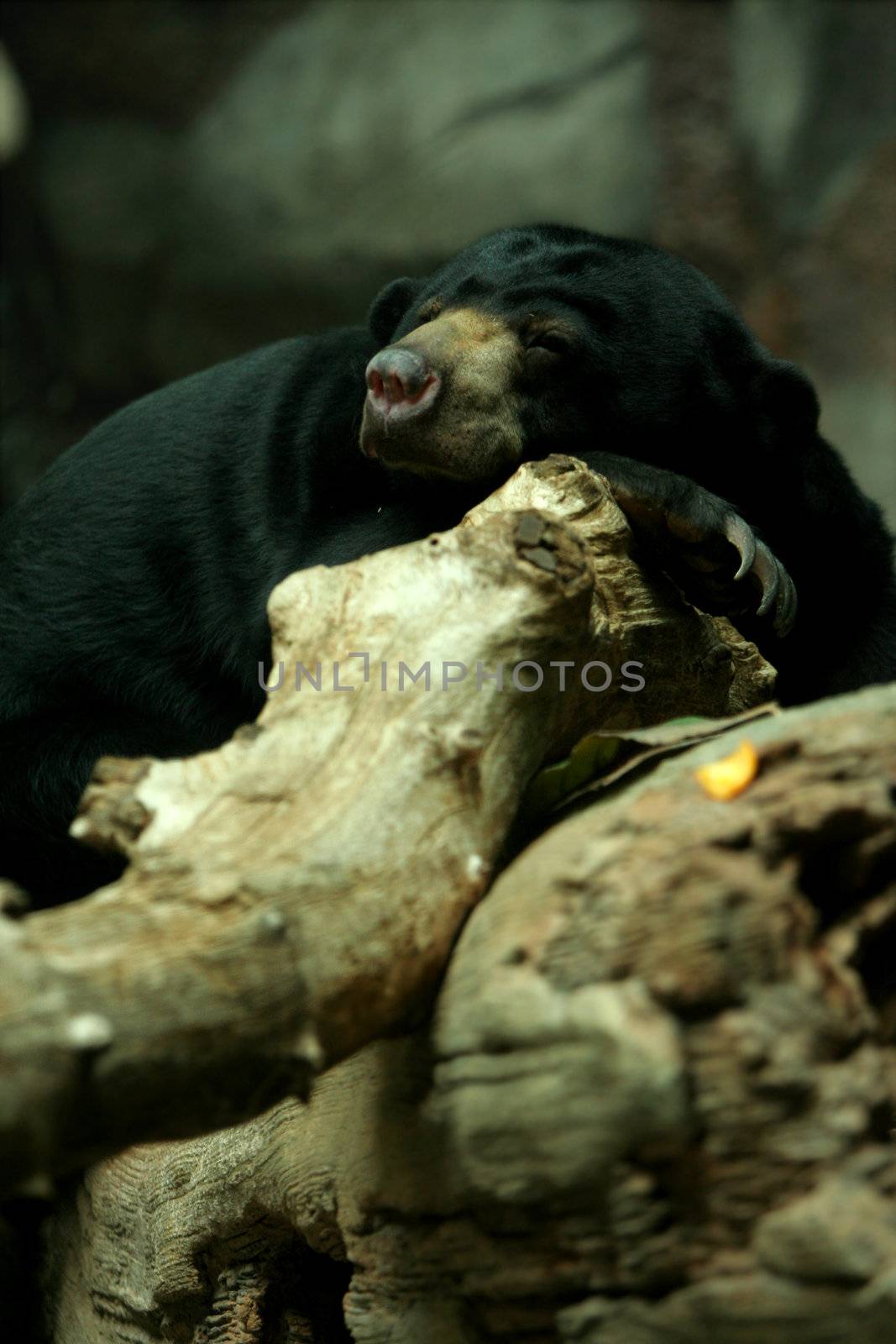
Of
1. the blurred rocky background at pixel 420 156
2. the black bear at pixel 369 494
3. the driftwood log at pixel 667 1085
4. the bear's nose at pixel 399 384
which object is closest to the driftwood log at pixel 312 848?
the driftwood log at pixel 667 1085

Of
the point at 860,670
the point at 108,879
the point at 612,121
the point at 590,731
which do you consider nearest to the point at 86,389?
the point at 612,121

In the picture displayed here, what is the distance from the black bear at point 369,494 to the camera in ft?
9.80

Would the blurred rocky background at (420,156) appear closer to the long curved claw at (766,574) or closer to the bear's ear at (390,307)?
the bear's ear at (390,307)

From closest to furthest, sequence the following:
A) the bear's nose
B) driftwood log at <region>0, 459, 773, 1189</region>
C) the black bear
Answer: driftwood log at <region>0, 459, 773, 1189</region>, the bear's nose, the black bear

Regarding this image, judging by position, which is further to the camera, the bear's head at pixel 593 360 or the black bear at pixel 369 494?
the black bear at pixel 369 494

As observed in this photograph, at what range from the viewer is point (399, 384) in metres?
2.69

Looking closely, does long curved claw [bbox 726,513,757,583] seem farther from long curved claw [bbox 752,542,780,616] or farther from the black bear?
the black bear

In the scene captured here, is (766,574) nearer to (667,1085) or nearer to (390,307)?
(667,1085)

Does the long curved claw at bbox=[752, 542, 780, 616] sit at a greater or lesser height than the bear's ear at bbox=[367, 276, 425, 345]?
lesser

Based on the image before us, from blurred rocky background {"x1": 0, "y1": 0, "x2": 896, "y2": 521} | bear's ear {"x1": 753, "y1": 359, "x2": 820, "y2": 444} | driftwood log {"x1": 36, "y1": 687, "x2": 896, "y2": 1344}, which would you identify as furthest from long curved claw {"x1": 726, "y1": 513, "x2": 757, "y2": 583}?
blurred rocky background {"x1": 0, "y1": 0, "x2": 896, "y2": 521}

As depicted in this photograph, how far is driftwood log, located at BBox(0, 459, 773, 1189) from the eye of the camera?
1266mm

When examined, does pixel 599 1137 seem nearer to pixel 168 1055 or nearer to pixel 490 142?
pixel 168 1055

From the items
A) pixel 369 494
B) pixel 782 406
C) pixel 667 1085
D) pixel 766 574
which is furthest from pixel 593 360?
pixel 667 1085

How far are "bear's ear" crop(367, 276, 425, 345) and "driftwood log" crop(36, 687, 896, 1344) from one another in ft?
6.53
